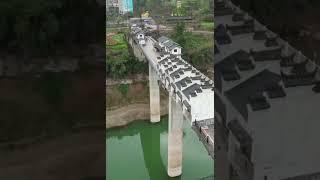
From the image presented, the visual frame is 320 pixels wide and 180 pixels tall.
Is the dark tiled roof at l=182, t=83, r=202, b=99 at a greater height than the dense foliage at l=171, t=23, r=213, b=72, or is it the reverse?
the dense foliage at l=171, t=23, r=213, b=72

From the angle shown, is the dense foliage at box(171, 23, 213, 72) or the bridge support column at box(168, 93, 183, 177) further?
the dense foliage at box(171, 23, 213, 72)

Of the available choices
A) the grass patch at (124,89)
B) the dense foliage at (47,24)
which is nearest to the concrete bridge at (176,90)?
the grass patch at (124,89)

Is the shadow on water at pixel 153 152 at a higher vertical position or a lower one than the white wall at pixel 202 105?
lower

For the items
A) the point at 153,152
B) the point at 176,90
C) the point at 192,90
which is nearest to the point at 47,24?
the point at 192,90

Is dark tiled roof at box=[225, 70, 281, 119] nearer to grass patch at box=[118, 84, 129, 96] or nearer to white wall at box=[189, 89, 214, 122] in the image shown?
white wall at box=[189, 89, 214, 122]

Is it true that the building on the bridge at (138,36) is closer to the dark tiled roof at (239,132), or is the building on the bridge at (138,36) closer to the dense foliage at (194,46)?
the dense foliage at (194,46)

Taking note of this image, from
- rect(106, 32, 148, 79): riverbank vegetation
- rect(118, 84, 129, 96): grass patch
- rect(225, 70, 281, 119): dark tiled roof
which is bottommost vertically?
rect(118, 84, 129, 96): grass patch

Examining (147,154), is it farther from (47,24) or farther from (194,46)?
(47,24)

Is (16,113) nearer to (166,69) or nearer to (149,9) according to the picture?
(166,69)

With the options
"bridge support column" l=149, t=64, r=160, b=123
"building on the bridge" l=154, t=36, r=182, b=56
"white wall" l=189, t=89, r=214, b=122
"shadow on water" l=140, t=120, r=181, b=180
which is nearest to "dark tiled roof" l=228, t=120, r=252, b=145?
"white wall" l=189, t=89, r=214, b=122
